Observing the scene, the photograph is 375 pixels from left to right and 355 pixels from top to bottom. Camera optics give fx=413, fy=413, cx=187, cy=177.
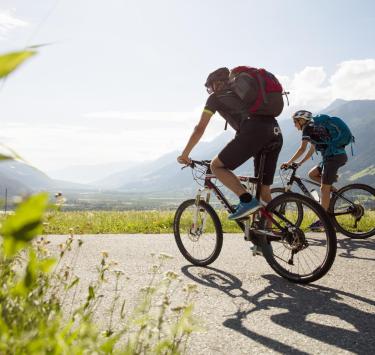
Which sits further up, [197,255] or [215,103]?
[215,103]

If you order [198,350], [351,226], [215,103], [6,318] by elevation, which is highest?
[215,103]

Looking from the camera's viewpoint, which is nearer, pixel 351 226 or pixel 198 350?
pixel 198 350

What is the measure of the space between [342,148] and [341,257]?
2909 mm

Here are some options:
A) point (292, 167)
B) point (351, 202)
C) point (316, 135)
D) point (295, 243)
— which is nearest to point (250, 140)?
point (295, 243)

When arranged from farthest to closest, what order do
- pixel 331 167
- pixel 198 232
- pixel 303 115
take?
pixel 303 115 < pixel 331 167 < pixel 198 232

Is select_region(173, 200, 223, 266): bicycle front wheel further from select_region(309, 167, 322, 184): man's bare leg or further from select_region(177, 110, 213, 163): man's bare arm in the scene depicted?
select_region(309, 167, 322, 184): man's bare leg

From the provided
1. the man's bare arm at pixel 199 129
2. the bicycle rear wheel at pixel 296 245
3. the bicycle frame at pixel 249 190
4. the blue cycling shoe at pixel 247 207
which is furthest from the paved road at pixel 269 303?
the man's bare arm at pixel 199 129

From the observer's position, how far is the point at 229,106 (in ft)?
19.1

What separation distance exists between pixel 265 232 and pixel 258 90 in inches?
73.6

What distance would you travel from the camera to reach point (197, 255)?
650cm

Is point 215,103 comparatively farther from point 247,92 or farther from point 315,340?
point 315,340

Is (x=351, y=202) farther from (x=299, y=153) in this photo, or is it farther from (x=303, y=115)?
(x=303, y=115)

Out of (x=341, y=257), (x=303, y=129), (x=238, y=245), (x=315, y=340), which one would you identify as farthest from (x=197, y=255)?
(x=303, y=129)

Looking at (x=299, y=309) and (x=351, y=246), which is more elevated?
(x=351, y=246)
